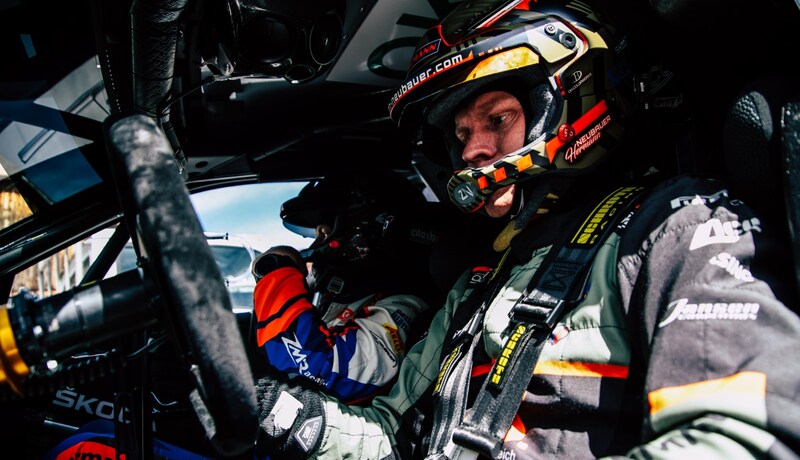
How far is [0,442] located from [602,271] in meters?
1.19

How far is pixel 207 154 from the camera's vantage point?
78.7 inches

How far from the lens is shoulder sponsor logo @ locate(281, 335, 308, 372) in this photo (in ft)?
5.49

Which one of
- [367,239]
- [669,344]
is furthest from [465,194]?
[367,239]

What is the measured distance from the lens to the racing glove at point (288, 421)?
1407mm

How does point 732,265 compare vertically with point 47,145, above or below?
below

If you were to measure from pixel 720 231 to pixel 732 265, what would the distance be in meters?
0.07

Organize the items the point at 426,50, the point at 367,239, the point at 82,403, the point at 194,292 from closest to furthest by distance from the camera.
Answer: the point at 194,292 → the point at 426,50 → the point at 82,403 → the point at 367,239

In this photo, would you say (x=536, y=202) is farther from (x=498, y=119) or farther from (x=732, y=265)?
(x=732, y=265)

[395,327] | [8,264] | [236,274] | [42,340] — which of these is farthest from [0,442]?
[236,274]

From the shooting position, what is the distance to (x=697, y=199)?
952 mm

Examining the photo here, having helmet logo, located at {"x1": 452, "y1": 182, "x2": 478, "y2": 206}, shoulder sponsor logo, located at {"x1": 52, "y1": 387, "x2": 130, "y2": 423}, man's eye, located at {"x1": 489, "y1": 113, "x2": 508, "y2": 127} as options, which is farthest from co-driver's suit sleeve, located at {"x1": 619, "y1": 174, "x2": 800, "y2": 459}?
shoulder sponsor logo, located at {"x1": 52, "y1": 387, "x2": 130, "y2": 423}

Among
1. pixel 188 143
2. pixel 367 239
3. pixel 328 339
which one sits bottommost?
pixel 328 339

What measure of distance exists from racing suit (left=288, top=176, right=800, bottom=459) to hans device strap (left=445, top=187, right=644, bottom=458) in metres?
0.03

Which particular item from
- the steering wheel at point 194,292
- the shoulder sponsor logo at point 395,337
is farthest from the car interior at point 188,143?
the shoulder sponsor logo at point 395,337
